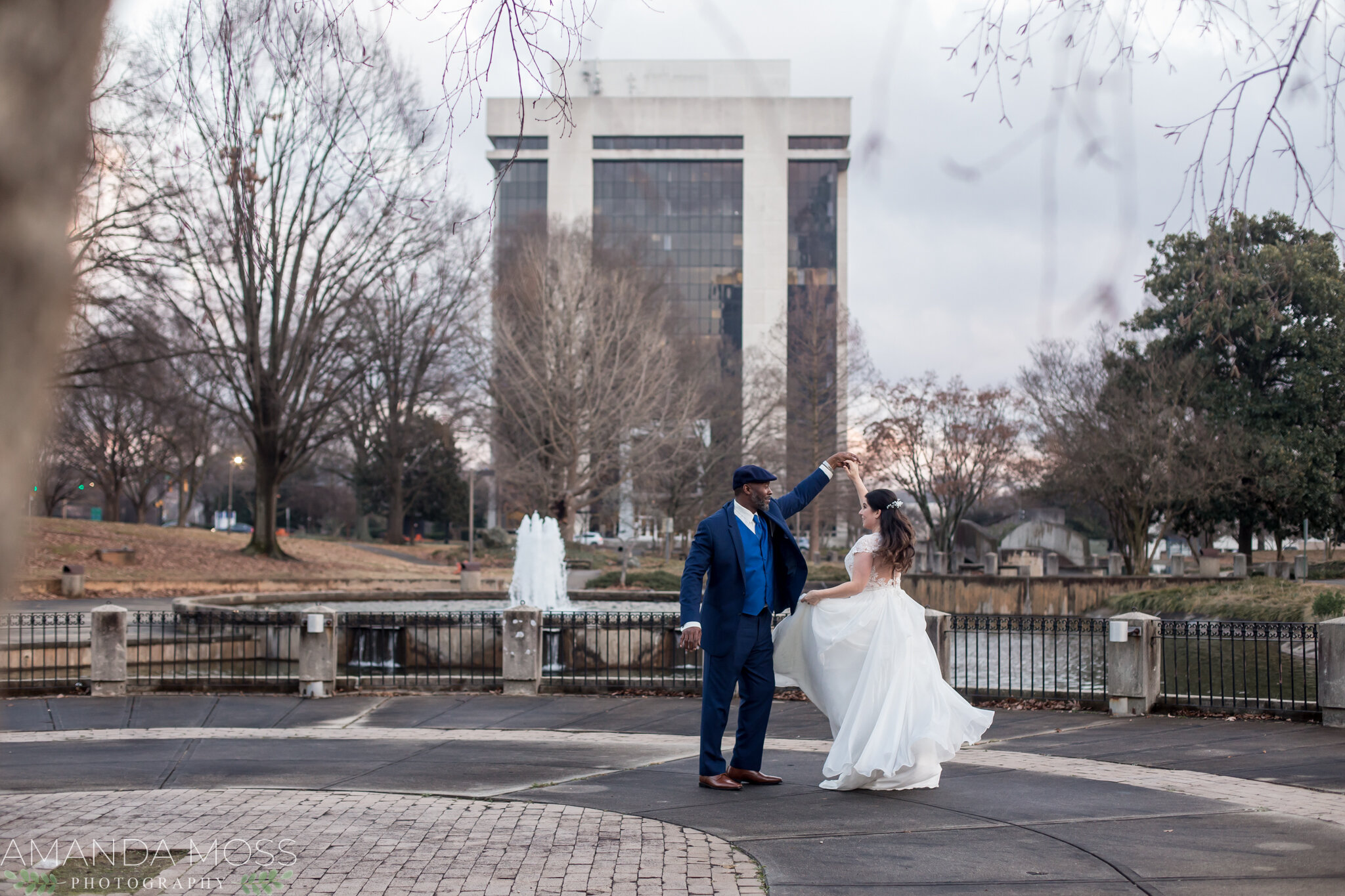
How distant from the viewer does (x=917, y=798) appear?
7.43 m

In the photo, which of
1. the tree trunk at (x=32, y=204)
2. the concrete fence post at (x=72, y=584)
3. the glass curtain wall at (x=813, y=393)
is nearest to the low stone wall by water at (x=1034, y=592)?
the glass curtain wall at (x=813, y=393)

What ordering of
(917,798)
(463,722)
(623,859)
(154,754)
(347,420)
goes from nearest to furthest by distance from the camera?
(623,859)
(917,798)
(154,754)
(463,722)
(347,420)

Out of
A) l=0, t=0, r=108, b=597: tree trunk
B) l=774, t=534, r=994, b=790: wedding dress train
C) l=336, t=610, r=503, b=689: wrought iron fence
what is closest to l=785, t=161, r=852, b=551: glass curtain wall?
l=336, t=610, r=503, b=689: wrought iron fence

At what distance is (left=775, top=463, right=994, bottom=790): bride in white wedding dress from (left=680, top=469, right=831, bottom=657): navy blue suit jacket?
9.3 inches

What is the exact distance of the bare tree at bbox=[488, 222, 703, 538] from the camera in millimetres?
37188

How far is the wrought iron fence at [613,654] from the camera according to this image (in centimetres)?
1388

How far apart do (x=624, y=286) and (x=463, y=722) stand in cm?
2980

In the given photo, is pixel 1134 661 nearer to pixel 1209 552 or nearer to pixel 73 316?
pixel 73 316

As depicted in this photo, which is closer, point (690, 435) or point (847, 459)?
point (847, 459)

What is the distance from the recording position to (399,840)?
6180 mm

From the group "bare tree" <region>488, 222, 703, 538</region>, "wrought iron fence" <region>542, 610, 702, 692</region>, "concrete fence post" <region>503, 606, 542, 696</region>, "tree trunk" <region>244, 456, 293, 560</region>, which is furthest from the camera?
"tree trunk" <region>244, 456, 293, 560</region>

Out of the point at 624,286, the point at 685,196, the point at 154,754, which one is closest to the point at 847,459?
the point at 154,754

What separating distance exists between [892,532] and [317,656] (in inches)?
311

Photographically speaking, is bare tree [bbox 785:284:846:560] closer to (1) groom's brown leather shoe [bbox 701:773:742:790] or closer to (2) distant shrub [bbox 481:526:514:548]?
(2) distant shrub [bbox 481:526:514:548]
